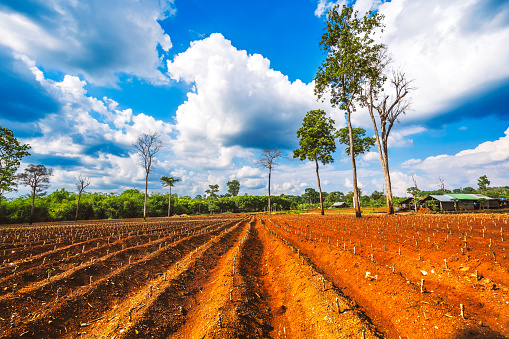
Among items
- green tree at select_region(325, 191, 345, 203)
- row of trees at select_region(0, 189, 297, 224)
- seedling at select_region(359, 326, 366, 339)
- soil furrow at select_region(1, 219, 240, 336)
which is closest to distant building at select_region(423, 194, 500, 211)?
seedling at select_region(359, 326, 366, 339)

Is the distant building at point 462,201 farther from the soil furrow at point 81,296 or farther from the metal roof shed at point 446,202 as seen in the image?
the soil furrow at point 81,296

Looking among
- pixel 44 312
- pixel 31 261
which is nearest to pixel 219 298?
pixel 44 312

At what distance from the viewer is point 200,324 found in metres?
4.09

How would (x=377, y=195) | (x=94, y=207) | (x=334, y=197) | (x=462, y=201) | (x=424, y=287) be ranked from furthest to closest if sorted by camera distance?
(x=334, y=197)
(x=377, y=195)
(x=94, y=207)
(x=462, y=201)
(x=424, y=287)

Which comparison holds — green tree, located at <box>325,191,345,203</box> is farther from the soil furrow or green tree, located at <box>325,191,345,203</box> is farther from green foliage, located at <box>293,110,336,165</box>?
the soil furrow

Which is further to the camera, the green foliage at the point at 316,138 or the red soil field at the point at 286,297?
the green foliage at the point at 316,138

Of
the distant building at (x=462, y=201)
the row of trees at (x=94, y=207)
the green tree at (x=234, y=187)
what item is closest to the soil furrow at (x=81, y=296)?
the row of trees at (x=94, y=207)

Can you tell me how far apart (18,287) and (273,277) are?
24.7ft

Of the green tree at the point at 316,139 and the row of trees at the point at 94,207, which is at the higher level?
the green tree at the point at 316,139

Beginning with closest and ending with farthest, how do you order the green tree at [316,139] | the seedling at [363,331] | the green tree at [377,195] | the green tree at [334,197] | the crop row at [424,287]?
the seedling at [363,331] < the crop row at [424,287] < the green tree at [316,139] < the green tree at [377,195] < the green tree at [334,197]

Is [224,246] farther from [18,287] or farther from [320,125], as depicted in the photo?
[320,125]

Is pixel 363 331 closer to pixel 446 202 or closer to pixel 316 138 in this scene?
pixel 316 138

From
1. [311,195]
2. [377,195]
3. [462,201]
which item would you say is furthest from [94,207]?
[377,195]

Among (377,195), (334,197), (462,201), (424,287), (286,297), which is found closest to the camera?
(424,287)
